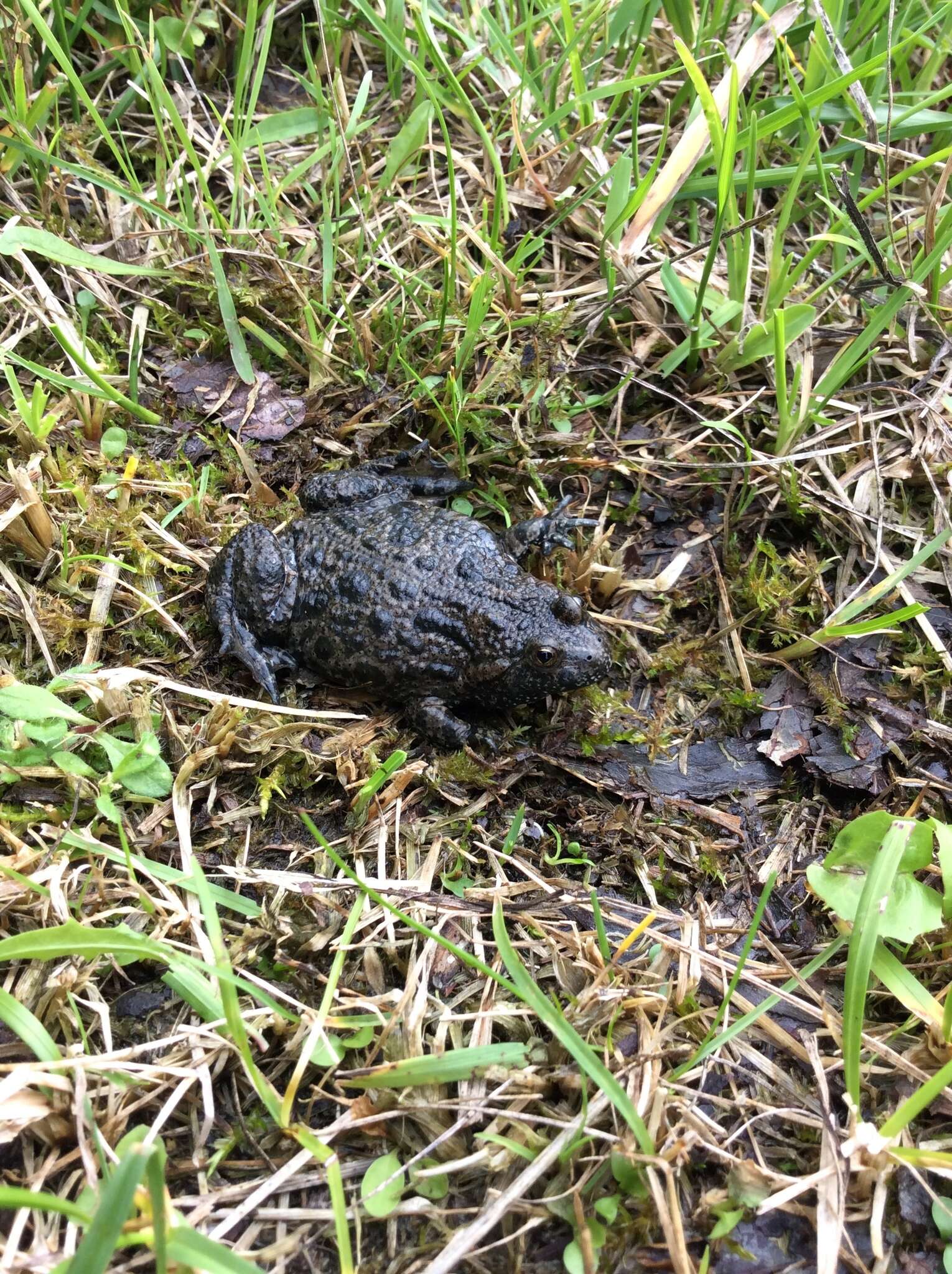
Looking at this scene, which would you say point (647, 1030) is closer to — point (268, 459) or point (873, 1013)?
point (873, 1013)

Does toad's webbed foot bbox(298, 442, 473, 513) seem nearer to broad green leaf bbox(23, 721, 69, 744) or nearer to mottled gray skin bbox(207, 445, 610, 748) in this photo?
mottled gray skin bbox(207, 445, 610, 748)

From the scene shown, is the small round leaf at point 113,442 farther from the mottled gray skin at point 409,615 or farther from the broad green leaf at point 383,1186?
the broad green leaf at point 383,1186

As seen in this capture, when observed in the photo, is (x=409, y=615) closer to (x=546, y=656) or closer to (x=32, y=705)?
(x=546, y=656)

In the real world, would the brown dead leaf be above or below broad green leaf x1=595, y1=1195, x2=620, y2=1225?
above

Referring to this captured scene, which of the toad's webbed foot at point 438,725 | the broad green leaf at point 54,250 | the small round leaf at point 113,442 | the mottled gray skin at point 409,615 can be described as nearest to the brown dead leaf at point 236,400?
the small round leaf at point 113,442

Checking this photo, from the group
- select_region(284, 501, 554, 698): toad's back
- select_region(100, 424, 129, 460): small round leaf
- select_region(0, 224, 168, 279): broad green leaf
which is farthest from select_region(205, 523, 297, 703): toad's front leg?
select_region(0, 224, 168, 279): broad green leaf

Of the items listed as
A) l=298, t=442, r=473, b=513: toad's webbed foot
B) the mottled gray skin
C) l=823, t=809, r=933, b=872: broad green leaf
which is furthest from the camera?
l=298, t=442, r=473, b=513: toad's webbed foot

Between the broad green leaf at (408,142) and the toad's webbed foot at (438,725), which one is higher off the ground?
the broad green leaf at (408,142)
